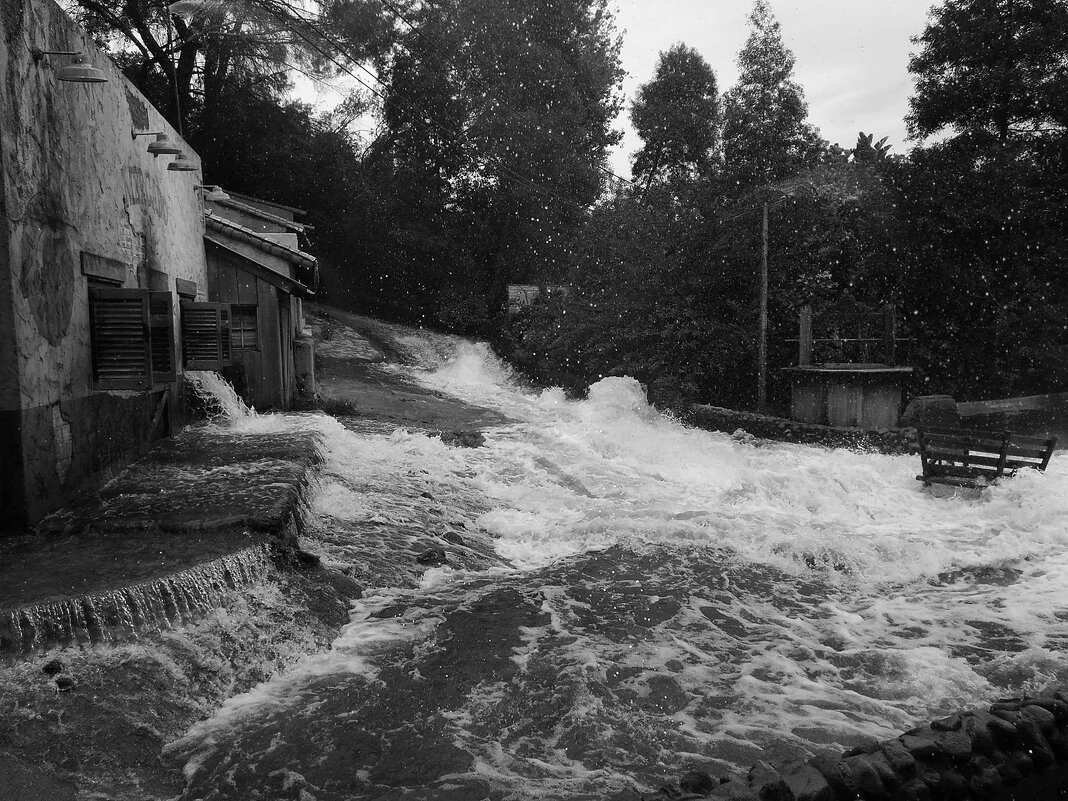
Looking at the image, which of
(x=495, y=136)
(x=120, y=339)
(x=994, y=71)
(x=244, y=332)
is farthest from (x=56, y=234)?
(x=495, y=136)

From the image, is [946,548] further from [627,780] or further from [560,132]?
[560,132]

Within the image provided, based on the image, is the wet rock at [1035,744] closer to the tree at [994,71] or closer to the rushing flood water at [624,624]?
the rushing flood water at [624,624]

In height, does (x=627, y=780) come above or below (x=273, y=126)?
below

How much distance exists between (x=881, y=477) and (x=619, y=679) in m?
7.97

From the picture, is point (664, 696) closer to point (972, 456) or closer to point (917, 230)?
point (972, 456)

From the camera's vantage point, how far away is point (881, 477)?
11945mm

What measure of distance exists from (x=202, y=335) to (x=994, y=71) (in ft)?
57.4

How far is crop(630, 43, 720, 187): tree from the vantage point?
101 ft

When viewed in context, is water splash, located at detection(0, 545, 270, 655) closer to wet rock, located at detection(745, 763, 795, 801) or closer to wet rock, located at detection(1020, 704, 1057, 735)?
wet rock, located at detection(745, 763, 795, 801)

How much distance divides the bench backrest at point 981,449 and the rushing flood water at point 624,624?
360 millimetres

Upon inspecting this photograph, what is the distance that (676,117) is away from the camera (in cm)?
3075

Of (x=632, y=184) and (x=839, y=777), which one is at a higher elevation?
(x=632, y=184)

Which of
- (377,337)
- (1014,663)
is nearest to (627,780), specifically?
(1014,663)

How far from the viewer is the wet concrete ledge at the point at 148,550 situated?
15.8 ft
